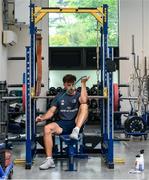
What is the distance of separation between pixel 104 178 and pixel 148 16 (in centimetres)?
747

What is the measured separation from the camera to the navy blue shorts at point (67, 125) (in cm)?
563

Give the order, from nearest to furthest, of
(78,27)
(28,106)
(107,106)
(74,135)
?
(74,135) < (28,106) < (107,106) < (78,27)

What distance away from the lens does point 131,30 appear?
11.3 m

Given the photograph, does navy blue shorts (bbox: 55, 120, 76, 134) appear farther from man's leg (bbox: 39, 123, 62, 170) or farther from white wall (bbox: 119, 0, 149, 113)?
white wall (bbox: 119, 0, 149, 113)

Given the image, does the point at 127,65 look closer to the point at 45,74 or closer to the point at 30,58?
the point at 45,74

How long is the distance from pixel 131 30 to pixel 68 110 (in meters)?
6.15

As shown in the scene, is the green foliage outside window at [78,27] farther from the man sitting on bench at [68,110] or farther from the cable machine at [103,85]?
the man sitting on bench at [68,110]

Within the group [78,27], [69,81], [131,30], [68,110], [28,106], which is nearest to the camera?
[28,106]

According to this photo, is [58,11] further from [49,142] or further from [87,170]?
[87,170]

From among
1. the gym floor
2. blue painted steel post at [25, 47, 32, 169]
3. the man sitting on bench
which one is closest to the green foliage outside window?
the gym floor

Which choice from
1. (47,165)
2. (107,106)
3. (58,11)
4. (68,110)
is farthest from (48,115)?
(58,11)

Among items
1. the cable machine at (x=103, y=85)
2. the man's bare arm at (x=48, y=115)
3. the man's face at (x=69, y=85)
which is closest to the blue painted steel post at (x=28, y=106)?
the cable machine at (x=103, y=85)

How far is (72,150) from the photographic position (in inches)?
208

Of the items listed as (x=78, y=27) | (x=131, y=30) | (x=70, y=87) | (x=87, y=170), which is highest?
(x=78, y=27)
